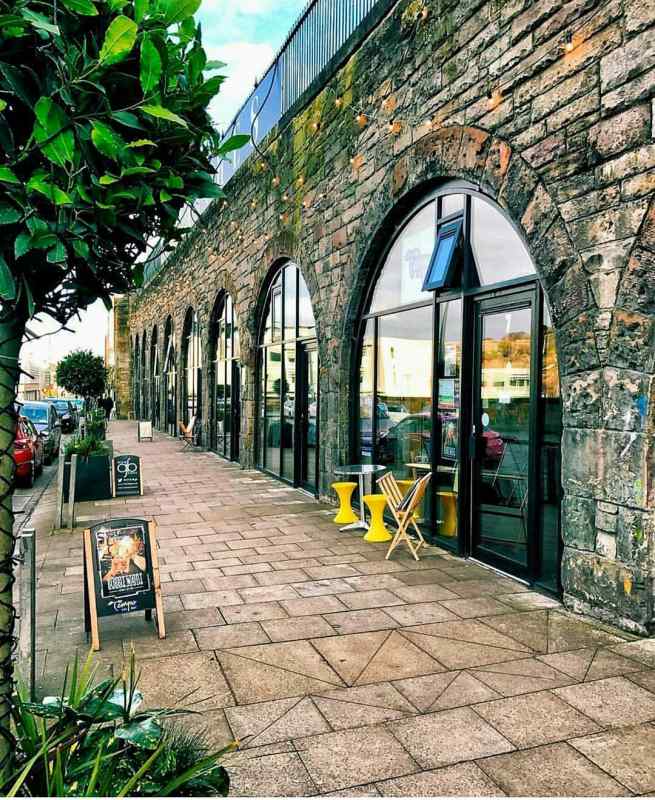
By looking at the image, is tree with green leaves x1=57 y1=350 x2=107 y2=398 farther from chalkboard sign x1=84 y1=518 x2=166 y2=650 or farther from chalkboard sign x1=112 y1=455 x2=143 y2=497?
chalkboard sign x1=84 y1=518 x2=166 y2=650

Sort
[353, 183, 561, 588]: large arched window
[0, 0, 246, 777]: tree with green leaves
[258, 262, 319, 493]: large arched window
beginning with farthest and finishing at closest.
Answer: [258, 262, 319, 493]: large arched window → [353, 183, 561, 588]: large arched window → [0, 0, 246, 777]: tree with green leaves

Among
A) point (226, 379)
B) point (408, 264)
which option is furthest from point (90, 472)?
point (226, 379)

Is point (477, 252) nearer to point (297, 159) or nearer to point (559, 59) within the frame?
point (559, 59)

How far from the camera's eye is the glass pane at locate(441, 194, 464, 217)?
6625 mm

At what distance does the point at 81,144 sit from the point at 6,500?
99 centimetres

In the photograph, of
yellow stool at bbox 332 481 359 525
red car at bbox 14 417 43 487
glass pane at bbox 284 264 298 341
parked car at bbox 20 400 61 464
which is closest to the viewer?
yellow stool at bbox 332 481 359 525

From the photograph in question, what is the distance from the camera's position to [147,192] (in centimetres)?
185

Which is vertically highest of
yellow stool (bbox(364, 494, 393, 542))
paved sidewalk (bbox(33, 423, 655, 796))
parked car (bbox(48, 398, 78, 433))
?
parked car (bbox(48, 398, 78, 433))

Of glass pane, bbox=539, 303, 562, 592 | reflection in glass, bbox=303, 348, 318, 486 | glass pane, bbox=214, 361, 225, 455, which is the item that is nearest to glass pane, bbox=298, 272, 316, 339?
reflection in glass, bbox=303, 348, 318, 486

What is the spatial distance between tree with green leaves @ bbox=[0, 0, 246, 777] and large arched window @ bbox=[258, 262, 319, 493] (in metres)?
8.16

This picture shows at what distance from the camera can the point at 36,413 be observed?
17.3 meters

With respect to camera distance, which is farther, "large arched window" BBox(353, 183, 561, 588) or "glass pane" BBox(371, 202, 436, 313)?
"glass pane" BBox(371, 202, 436, 313)

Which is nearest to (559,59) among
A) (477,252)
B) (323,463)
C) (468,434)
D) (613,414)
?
(477,252)

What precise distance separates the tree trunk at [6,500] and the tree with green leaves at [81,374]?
32.1 m
